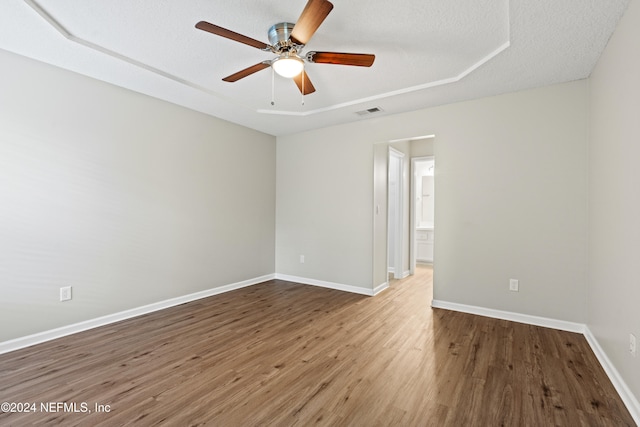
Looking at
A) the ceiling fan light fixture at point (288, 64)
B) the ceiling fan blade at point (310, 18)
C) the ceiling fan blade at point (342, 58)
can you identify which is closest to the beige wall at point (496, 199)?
the ceiling fan blade at point (342, 58)

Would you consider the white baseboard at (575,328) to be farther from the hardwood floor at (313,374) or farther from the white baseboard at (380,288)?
the white baseboard at (380,288)

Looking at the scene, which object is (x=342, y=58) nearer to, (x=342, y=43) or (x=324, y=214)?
(x=342, y=43)

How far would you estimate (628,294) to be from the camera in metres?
1.88

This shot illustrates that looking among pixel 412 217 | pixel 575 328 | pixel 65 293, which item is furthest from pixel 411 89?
pixel 65 293

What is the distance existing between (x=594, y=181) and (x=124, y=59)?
4.38m

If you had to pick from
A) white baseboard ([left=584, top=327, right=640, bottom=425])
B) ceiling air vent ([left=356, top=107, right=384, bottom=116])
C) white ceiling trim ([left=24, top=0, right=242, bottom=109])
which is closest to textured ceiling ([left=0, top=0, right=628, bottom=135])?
white ceiling trim ([left=24, top=0, right=242, bottom=109])

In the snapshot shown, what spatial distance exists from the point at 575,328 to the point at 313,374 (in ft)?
8.86

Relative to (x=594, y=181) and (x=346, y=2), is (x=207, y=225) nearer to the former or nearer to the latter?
(x=346, y=2)

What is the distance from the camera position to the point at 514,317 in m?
3.28

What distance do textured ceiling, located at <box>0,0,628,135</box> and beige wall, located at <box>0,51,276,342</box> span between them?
0.35m

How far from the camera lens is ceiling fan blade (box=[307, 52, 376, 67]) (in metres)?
2.12

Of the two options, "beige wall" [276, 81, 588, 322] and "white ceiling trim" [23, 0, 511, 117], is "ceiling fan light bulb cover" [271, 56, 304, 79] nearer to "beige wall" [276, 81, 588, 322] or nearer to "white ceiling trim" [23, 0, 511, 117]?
"white ceiling trim" [23, 0, 511, 117]

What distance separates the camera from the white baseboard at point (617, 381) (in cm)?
175

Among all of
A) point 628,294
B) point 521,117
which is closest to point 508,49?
point 521,117
